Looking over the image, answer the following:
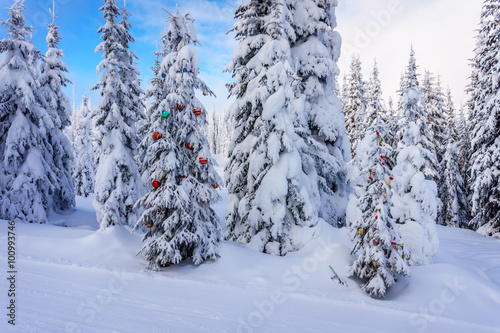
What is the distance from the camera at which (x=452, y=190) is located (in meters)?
27.0

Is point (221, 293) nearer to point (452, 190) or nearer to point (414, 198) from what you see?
point (414, 198)

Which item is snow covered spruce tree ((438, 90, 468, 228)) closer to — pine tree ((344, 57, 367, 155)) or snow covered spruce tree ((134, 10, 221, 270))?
pine tree ((344, 57, 367, 155))

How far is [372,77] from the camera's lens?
3161cm

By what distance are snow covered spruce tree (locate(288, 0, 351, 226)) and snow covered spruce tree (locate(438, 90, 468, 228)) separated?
1974cm

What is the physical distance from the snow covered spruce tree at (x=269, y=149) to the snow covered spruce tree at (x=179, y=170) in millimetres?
1869

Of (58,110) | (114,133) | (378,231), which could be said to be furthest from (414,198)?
(58,110)

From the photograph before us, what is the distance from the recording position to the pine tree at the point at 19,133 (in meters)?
13.9

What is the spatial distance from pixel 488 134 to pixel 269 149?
A: 1572 cm

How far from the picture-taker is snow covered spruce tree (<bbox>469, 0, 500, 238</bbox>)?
1703 centimetres

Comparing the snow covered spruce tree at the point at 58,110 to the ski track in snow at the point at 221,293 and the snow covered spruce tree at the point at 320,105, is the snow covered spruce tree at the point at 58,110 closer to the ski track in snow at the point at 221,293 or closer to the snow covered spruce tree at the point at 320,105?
the ski track in snow at the point at 221,293

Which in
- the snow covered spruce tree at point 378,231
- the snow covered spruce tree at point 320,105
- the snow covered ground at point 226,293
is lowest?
the snow covered ground at point 226,293

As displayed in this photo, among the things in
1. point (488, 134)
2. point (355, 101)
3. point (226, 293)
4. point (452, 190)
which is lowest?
point (226, 293)

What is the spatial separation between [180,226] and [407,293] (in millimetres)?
7552

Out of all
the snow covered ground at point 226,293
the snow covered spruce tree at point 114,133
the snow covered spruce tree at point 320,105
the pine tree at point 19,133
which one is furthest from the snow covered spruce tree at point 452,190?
the pine tree at point 19,133
